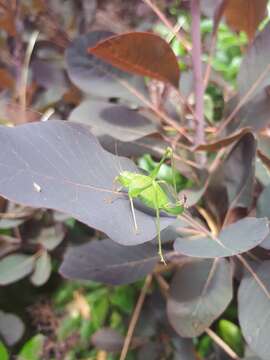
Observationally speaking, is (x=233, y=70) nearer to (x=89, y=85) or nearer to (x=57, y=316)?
(x=89, y=85)

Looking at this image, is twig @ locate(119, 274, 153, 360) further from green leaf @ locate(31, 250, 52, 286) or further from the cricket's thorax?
the cricket's thorax

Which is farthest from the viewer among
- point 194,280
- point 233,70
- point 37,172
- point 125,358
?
point 233,70

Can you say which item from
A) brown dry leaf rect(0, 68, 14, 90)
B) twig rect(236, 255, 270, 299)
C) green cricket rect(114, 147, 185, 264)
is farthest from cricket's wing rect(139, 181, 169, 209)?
brown dry leaf rect(0, 68, 14, 90)

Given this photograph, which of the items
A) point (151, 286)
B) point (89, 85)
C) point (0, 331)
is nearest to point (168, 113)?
point (89, 85)

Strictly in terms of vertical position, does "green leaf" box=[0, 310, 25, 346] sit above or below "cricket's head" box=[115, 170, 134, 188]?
below

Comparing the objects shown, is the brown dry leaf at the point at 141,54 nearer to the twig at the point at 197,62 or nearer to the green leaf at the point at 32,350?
the twig at the point at 197,62

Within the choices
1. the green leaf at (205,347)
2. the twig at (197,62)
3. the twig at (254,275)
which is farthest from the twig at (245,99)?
the green leaf at (205,347)

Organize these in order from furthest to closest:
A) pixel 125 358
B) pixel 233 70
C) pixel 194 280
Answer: pixel 233 70, pixel 125 358, pixel 194 280

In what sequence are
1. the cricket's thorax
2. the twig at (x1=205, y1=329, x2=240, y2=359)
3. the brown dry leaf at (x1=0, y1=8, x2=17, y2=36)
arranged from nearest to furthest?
the cricket's thorax < the twig at (x1=205, y1=329, x2=240, y2=359) < the brown dry leaf at (x1=0, y1=8, x2=17, y2=36)
